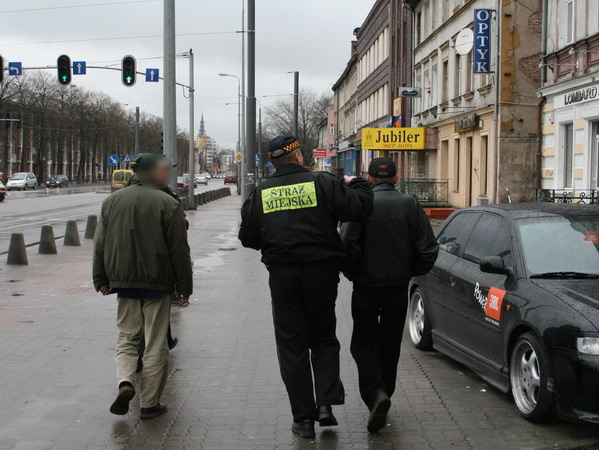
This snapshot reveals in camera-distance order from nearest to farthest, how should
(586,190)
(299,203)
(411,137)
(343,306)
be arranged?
(299,203) < (343,306) < (586,190) < (411,137)

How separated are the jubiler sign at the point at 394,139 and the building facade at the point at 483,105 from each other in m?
0.80

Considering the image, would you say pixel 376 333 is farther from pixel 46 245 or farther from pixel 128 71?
pixel 128 71

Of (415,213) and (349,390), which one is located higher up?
(415,213)

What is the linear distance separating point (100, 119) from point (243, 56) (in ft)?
231

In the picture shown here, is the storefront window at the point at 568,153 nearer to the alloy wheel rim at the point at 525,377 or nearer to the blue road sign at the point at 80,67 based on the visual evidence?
the alloy wheel rim at the point at 525,377

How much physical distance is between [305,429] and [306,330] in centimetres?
61

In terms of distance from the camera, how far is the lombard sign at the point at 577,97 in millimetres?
18038

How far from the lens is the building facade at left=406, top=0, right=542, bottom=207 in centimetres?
2388

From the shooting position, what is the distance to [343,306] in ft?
34.2

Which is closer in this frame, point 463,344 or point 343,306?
point 463,344

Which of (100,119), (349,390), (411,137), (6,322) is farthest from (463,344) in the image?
(100,119)

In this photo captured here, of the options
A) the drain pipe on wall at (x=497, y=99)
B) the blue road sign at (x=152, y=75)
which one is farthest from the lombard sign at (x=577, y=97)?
the blue road sign at (x=152, y=75)

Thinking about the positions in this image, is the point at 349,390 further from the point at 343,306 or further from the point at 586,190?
the point at 586,190

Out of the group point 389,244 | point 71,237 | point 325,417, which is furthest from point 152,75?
point 325,417
